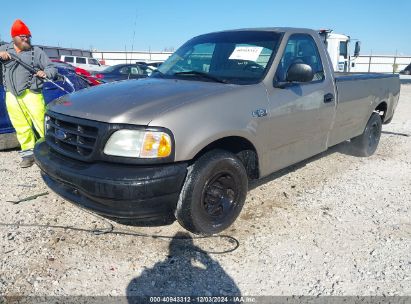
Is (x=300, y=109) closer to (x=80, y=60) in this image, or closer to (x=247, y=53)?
(x=247, y=53)

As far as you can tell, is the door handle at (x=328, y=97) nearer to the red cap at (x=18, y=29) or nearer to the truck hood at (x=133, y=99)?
the truck hood at (x=133, y=99)

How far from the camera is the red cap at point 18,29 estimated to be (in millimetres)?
4617

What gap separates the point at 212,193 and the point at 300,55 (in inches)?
77.6

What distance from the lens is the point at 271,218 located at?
372cm

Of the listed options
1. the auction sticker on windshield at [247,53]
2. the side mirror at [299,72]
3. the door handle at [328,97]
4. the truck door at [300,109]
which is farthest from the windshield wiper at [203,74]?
the door handle at [328,97]

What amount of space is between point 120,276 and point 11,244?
109 cm

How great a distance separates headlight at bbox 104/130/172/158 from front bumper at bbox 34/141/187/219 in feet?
Answer: 0.32

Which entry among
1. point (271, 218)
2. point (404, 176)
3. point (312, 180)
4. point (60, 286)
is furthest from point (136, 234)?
point (404, 176)

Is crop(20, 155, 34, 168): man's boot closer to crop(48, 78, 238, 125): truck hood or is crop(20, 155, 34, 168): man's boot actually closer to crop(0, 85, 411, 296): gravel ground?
crop(0, 85, 411, 296): gravel ground

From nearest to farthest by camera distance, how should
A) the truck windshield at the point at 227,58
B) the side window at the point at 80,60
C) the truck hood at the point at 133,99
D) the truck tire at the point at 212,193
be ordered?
the truck hood at the point at 133,99, the truck tire at the point at 212,193, the truck windshield at the point at 227,58, the side window at the point at 80,60

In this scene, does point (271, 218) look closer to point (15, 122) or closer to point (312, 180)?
point (312, 180)

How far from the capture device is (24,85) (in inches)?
188

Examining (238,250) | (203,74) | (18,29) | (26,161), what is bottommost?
(238,250)

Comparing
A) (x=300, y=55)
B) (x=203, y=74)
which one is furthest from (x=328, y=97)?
(x=203, y=74)
